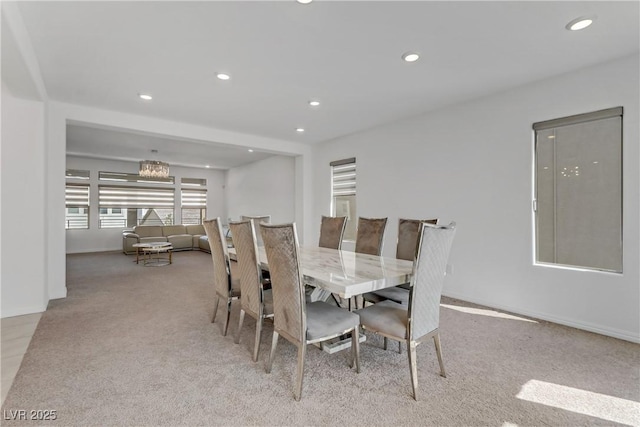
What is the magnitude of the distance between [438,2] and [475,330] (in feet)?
8.80

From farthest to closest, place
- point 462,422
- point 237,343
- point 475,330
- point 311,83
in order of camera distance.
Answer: point 311,83
point 475,330
point 237,343
point 462,422

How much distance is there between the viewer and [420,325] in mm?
1850

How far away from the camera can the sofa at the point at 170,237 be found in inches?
290

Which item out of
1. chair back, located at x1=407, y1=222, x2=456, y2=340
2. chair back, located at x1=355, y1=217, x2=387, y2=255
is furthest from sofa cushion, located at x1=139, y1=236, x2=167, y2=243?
chair back, located at x1=407, y1=222, x2=456, y2=340

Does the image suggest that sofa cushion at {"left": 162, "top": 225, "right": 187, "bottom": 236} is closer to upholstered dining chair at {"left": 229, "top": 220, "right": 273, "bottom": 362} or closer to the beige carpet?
the beige carpet

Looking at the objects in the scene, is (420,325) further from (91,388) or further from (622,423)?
(91,388)

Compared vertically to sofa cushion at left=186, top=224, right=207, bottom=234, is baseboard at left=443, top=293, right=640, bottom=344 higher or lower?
lower

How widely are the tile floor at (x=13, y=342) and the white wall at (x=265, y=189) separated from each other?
14.8ft

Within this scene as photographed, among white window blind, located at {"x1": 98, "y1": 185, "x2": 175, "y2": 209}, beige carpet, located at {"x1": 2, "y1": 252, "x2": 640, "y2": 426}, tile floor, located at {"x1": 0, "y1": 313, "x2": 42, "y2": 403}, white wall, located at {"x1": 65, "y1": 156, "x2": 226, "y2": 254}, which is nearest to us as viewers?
beige carpet, located at {"x1": 2, "y1": 252, "x2": 640, "y2": 426}

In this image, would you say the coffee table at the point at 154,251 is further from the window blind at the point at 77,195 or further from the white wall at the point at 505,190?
the white wall at the point at 505,190

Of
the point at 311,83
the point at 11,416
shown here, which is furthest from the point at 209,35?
the point at 11,416

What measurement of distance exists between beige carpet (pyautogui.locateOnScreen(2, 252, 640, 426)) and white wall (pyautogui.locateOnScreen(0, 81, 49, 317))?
0.53 meters

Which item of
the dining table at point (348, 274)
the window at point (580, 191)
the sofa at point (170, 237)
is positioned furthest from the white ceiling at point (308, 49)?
the sofa at point (170, 237)

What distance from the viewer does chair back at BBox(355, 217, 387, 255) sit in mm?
3166
